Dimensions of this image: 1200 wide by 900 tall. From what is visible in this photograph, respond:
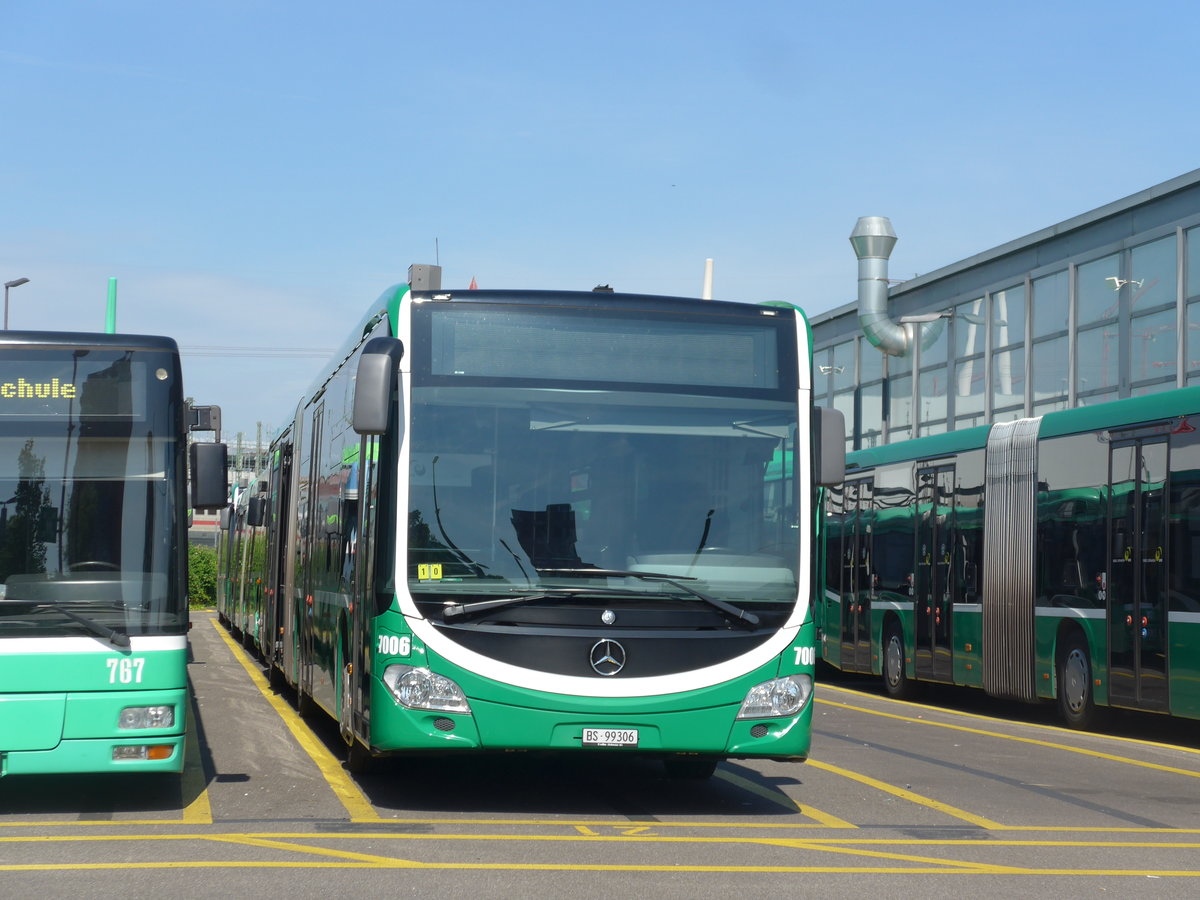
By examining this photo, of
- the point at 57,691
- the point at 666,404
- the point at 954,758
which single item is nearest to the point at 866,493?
the point at 954,758

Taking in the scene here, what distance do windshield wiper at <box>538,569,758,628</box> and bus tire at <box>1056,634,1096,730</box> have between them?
857 centimetres

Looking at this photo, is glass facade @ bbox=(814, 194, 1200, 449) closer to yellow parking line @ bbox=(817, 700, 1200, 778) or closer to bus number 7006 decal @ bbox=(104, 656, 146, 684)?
yellow parking line @ bbox=(817, 700, 1200, 778)

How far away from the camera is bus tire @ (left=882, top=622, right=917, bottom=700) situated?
73.1 feet

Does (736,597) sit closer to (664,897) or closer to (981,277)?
(664,897)

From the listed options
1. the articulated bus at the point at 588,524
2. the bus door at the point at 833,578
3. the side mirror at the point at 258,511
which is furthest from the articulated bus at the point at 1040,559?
the side mirror at the point at 258,511

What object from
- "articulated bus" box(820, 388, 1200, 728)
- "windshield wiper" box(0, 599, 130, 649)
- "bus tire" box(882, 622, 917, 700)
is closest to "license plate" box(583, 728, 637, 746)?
"windshield wiper" box(0, 599, 130, 649)

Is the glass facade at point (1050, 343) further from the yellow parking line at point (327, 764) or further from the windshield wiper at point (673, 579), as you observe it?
the windshield wiper at point (673, 579)

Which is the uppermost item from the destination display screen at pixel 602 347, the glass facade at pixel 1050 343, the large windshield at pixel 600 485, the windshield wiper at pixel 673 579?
the glass facade at pixel 1050 343

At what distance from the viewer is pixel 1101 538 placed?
16.8 metres

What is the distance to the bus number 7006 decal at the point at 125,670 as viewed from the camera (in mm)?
9492

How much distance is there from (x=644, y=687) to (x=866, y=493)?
14600 mm

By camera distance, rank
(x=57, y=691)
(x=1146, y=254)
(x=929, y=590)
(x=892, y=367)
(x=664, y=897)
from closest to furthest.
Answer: (x=664, y=897) → (x=57, y=691) → (x=929, y=590) → (x=1146, y=254) → (x=892, y=367)

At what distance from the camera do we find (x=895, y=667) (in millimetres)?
22516

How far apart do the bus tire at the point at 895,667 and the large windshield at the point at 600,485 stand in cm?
1281
